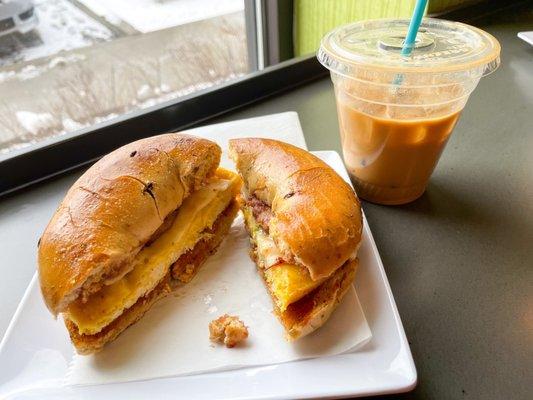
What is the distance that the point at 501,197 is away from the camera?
Answer: 4.65 ft

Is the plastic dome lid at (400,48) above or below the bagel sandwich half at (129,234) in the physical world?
above

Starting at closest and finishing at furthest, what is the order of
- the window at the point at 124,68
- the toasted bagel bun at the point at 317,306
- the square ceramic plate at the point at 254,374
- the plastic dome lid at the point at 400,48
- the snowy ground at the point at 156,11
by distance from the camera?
the square ceramic plate at the point at 254,374 → the toasted bagel bun at the point at 317,306 → the plastic dome lid at the point at 400,48 → the window at the point at 124,68 → the snowy ground at the point at 156,11

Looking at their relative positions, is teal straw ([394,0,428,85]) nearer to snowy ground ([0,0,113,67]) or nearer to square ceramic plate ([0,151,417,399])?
square ceramic plate ([0,151,417,399])

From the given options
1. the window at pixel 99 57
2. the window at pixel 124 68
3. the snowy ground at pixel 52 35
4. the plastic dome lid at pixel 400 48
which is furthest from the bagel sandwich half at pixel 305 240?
the snowy ground at pixel 52 35

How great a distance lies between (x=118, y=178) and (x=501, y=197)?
1.18 meters

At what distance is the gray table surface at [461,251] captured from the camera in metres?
0.96

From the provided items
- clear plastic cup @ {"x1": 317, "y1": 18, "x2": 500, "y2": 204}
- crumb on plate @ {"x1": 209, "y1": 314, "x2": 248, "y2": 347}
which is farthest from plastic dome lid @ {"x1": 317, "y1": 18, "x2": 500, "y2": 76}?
crumb on plate @ {"x1": 209, "y1": 314, "x2": 248, "y2": 347}

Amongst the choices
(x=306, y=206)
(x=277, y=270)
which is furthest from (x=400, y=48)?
(x=277, y=270)

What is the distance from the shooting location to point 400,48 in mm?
1197

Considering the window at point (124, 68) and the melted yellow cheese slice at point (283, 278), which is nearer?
the melted yellow cheese slice at point (283, 278)

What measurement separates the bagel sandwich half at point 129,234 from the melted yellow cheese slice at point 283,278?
231mm

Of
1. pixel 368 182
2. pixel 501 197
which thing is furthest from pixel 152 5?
pixel 501 197

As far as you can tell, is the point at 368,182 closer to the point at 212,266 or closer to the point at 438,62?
the point at 438,62

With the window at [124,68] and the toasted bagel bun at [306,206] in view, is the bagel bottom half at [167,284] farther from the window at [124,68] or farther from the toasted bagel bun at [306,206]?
the window at [124,68]
